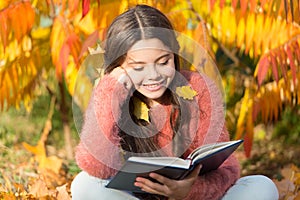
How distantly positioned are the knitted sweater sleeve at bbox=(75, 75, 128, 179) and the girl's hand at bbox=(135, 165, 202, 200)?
141mm

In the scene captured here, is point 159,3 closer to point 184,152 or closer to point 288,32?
point 288,32

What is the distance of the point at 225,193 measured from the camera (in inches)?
78.5

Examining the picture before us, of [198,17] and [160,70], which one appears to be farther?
[198,17]

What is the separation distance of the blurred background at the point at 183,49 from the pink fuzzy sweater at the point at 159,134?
0.82 ft

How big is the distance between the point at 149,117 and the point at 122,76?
0.48 ft

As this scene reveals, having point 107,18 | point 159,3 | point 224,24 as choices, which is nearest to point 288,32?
point 224,24

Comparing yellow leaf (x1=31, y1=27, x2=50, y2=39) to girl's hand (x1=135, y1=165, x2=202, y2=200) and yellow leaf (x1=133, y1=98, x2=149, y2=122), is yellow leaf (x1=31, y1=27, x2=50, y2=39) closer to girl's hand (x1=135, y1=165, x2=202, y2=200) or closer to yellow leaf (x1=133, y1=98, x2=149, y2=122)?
yellow leaf (x1=133, y1=98, x2=149, y2=122)

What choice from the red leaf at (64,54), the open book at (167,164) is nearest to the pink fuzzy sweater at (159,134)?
the open book at (167,164)

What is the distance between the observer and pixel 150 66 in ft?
6.05

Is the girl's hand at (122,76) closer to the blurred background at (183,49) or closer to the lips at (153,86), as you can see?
the lips at (153,86)

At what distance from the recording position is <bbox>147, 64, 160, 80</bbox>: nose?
1.84m

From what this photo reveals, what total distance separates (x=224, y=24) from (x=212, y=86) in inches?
32.7

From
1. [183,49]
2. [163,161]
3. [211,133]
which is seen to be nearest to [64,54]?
[183,49]

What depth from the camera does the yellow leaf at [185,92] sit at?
196cm
